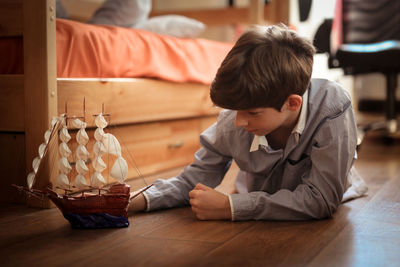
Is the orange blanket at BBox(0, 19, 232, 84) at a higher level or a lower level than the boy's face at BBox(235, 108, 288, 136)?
higher

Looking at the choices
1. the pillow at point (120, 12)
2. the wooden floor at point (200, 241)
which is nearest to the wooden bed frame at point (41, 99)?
the wooden floor at point (200, 241)

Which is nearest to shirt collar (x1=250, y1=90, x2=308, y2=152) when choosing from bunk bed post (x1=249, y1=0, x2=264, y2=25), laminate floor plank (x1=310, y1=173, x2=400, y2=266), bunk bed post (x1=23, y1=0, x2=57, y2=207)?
laminate floor plank (x1=310, y1=173, x2=400, y2=266)

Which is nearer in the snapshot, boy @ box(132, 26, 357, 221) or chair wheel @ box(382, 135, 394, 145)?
boy @ box(132, 26, 357, 221)

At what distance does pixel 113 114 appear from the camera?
1.63 metres

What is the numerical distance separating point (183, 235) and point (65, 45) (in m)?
0.73

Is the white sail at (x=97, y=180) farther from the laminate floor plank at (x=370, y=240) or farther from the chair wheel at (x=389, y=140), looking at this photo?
the chair wheel at (x=389, y=140)

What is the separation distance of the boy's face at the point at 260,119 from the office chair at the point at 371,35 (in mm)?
1734

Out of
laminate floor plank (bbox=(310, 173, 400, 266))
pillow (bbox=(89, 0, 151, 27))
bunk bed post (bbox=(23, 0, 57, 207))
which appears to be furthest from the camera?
pillow (bbox=(89, 0, 151, 27))

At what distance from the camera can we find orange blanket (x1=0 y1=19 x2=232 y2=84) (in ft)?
4.91

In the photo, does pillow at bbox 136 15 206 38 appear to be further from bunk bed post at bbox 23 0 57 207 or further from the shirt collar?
the shirt collar

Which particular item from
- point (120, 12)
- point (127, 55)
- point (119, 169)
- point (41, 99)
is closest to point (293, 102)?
point (119, 169)

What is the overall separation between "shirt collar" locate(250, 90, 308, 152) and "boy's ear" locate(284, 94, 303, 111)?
0.18 feet

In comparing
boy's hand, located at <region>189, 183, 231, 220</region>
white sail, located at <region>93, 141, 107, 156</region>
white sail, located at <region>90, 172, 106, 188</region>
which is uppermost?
white sail, located at <region>93, 141, 107, 156</region>

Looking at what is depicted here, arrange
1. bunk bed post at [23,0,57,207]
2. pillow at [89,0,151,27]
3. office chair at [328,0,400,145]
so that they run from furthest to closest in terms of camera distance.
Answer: office chair at [328,0,400,145]
pillow at [89,0,151,27]
bunk bed post at [23,0,57,207]
